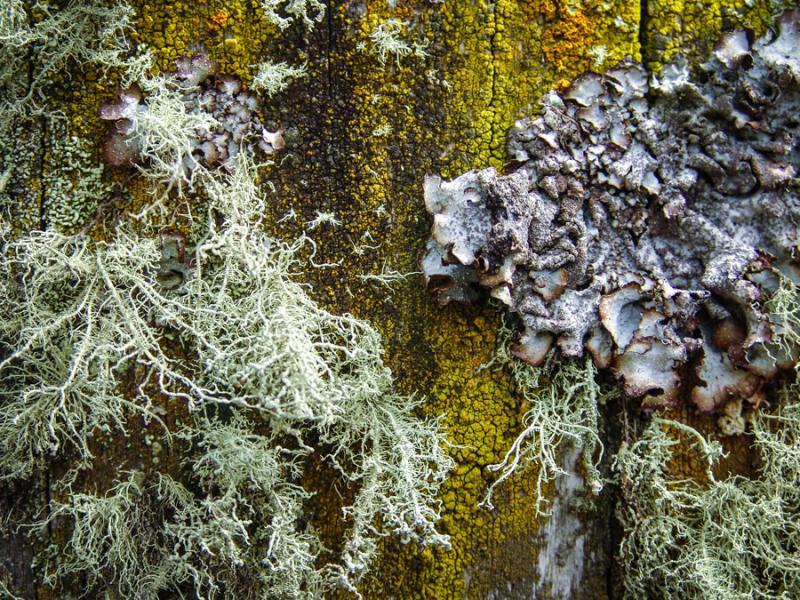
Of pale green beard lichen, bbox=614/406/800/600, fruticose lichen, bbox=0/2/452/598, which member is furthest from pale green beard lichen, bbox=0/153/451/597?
pale green beard lichen, bbox=614/406/800/600

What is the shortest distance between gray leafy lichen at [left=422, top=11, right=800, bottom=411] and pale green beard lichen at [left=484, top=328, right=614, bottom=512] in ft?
0.22

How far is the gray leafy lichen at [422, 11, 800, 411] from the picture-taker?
65.6 inches

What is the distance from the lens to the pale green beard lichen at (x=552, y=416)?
5.63ft

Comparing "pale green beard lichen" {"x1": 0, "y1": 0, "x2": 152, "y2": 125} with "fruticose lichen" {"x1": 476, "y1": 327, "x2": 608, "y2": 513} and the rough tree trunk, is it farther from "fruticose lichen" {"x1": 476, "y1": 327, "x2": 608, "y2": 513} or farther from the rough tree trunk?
"fruticose lichen" {"x1": 476, "y1": 327, "x2": 608, "y2": 513}

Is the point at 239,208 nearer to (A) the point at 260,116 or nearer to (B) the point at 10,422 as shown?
(A) the point at 260,116

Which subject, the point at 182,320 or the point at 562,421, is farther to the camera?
the point at 562,421

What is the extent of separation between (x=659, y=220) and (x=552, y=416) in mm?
612

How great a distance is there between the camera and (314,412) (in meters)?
1.62

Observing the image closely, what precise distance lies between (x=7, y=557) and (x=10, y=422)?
394mm

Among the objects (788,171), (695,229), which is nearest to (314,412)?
(695,229)

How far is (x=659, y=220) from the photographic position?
1.75 m

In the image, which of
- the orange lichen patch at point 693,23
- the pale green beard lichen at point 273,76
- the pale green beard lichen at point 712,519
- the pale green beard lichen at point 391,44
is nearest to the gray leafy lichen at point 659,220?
the orange lichen patch at point 693,23

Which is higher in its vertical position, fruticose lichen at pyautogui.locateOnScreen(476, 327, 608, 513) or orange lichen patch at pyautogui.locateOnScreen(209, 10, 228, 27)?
orange lichen patch at pyautogui.locateOnScreen(209, 10, 228, 27)

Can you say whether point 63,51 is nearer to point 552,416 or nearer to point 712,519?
point 552,416
